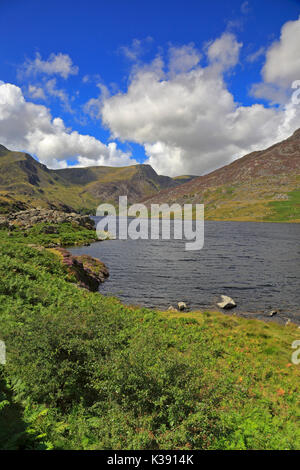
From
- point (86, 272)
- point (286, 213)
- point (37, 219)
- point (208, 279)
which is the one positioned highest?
point (286, 213)

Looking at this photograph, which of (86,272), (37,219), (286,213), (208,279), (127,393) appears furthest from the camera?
(286,213)

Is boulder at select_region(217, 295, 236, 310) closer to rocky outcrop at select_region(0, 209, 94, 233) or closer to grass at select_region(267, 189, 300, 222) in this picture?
rocky outcrop at select_region(0, 209, 94, 233)

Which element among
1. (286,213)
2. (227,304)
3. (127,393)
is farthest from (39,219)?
(286,213)

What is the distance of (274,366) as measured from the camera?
15.5 meters

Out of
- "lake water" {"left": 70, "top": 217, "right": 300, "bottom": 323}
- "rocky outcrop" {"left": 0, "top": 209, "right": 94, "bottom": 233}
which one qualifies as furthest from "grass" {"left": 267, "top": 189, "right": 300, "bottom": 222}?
"rocky outcrop" {"left": 0, "top": 209, "right": 94, "bottom": 233}

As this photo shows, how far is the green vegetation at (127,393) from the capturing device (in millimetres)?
7578

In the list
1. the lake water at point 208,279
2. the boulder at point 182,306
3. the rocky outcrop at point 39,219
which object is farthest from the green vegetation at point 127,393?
the rocky outcrop at point 39,219

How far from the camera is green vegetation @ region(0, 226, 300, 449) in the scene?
758cm

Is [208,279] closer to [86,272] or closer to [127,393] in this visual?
[86,272]

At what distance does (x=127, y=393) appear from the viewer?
9.20 meters

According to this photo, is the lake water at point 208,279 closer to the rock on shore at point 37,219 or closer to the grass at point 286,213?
the rock on shore at point 37,219

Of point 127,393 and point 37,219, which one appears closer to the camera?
point 127,393

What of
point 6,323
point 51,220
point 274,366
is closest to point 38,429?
point 6,323
